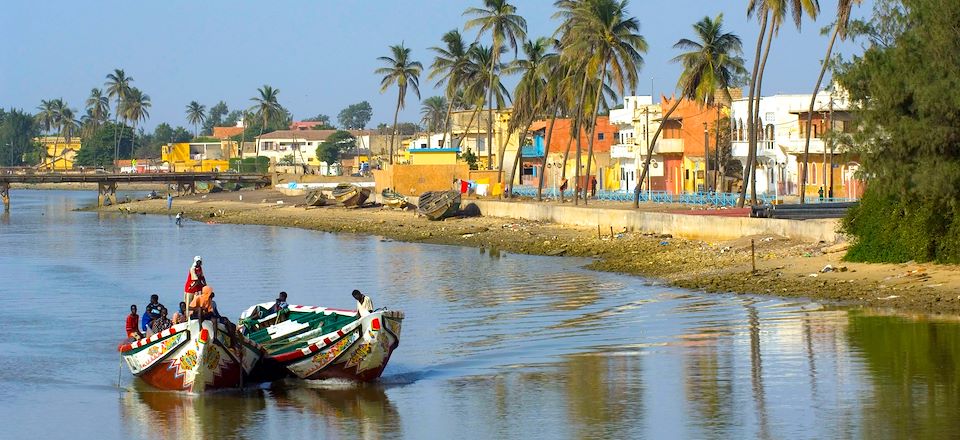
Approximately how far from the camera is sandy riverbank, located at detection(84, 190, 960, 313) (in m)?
29.2

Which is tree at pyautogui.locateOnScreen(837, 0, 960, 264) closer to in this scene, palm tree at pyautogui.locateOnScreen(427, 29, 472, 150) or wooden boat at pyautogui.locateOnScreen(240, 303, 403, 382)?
wooden boat at pyautogui.locateOnScreen(240, 303, 403, 382)

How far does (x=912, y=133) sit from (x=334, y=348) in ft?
47.8

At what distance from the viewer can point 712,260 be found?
3859 centimetres

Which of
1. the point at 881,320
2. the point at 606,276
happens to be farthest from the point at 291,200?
the point at 881,320

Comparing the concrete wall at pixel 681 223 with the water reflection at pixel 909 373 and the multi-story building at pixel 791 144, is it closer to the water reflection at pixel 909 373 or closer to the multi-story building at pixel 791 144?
the water reflection at pixel 909 373

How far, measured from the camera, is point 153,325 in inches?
931

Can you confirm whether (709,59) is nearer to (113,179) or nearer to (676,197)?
(676,197)

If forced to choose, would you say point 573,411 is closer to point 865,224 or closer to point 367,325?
point 367,325

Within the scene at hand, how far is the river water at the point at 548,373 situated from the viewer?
18.2 m

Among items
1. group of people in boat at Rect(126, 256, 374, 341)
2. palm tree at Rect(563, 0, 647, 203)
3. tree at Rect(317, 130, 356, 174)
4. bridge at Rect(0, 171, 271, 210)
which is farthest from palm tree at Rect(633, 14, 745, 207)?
tree at Rect(317, 130, 356, 174)

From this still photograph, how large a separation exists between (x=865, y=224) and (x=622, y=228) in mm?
19125

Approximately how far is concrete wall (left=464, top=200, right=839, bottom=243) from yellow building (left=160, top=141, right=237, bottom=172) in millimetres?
113489

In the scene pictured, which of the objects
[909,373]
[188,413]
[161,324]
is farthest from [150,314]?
[909,373]

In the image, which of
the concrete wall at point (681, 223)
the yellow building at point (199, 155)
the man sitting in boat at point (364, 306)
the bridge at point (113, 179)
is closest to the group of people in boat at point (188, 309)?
the man sitting in boat at point (364, 306)
